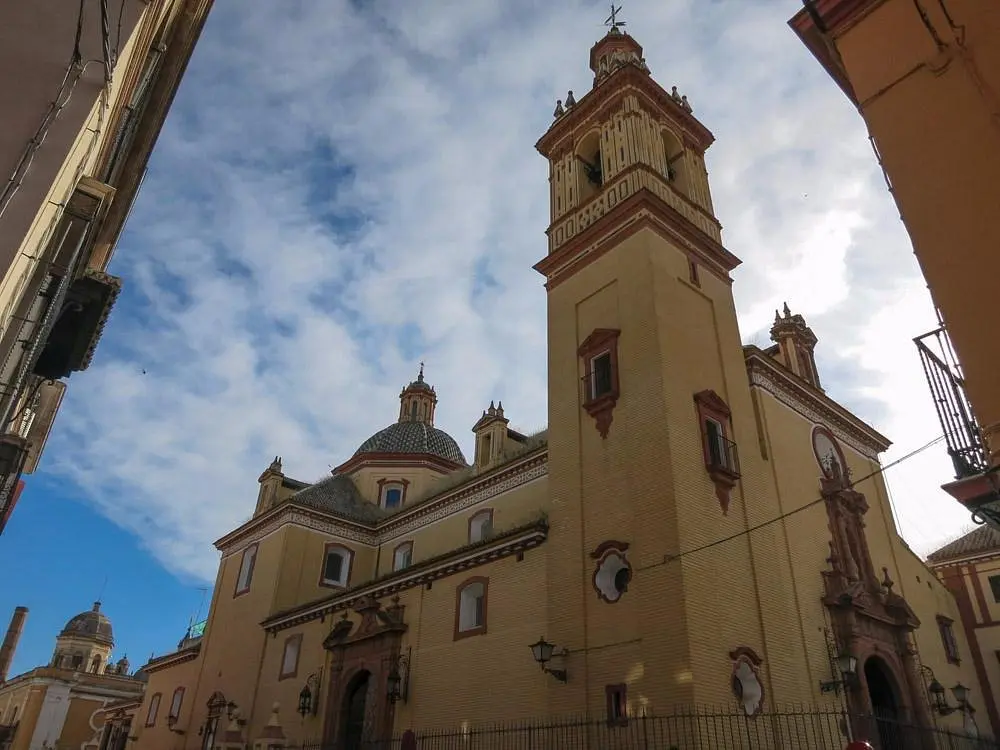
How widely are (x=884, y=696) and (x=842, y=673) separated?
277 centimetres

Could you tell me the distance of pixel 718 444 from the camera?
16141 millimetres

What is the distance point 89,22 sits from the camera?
6.89 m

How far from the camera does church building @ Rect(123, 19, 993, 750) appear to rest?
13820 mm

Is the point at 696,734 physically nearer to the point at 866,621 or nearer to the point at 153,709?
the point at 866,621

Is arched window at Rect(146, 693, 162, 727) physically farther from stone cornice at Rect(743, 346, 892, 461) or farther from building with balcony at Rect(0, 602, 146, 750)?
stone cornice at Rect(743, 346, 892, 461)

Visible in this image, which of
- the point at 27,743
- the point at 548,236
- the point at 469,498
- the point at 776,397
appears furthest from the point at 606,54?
the point at 27,743

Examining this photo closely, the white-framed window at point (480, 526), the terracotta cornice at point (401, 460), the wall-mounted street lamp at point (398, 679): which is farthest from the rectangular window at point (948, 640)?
the terracotta cornice at point (401, 460)

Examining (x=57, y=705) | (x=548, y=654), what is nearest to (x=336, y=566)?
(x=548, y=654)

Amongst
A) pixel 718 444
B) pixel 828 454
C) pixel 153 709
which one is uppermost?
pixel 828 454

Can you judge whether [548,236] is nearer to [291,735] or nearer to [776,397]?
[776,397]

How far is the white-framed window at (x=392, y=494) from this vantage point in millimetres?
31609

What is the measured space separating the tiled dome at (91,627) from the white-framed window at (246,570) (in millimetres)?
31516

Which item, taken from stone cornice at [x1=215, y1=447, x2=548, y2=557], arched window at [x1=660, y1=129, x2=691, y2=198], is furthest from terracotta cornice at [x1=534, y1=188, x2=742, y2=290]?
stone cornice at [x1=215, y1=447, x2=548, y2=557]

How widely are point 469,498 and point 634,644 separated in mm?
11200
